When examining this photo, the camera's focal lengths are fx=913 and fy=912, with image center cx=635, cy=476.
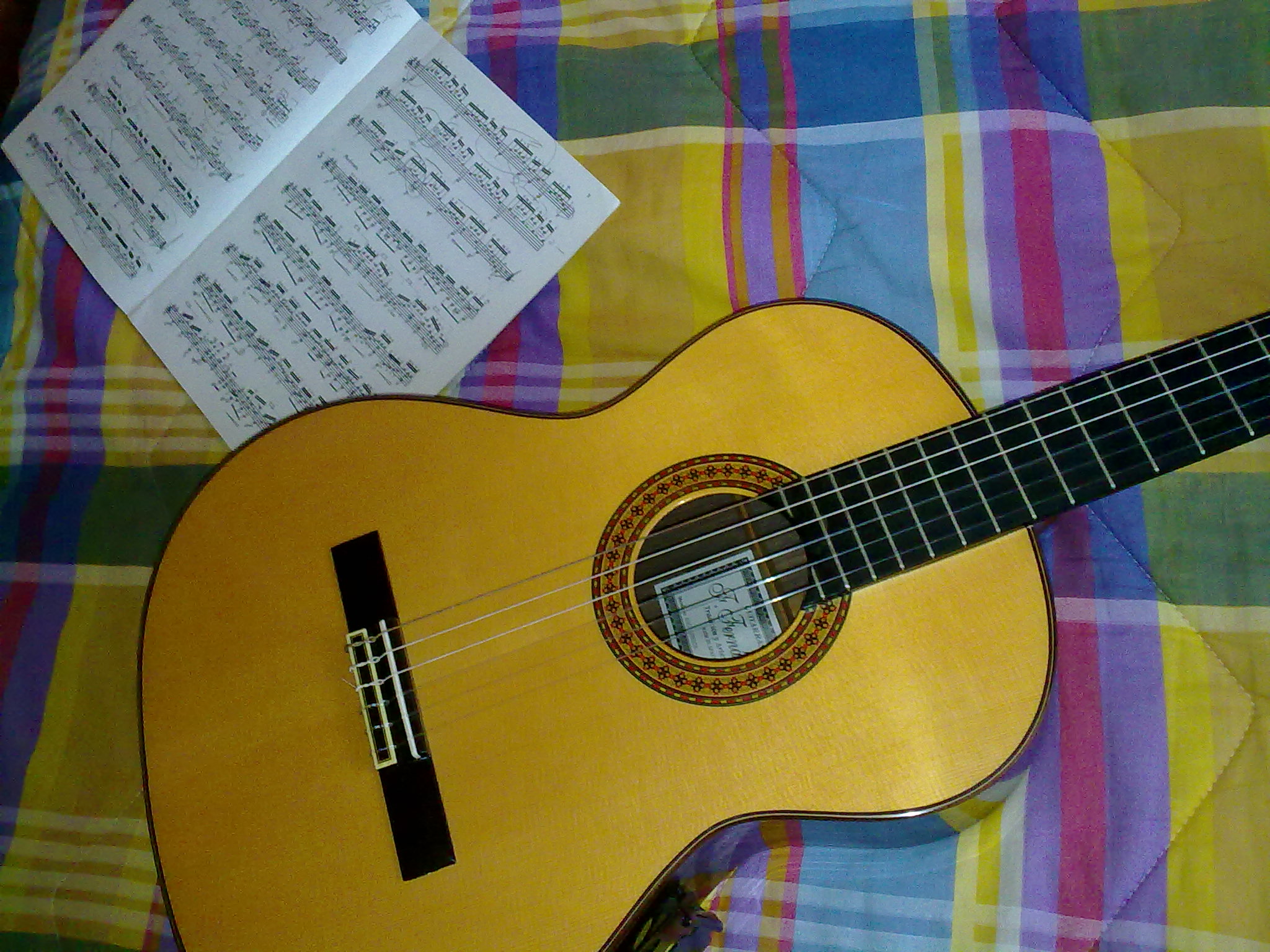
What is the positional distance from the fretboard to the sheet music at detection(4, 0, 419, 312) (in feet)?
2.37

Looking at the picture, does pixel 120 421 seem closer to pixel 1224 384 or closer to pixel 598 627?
pixel 598 627

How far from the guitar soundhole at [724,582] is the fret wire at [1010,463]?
0.57 ft

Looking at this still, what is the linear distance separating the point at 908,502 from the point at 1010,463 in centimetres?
9

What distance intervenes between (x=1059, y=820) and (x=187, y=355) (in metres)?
0.98

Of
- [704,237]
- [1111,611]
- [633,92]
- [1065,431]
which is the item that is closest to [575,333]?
[704,237]

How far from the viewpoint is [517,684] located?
0.71 meters

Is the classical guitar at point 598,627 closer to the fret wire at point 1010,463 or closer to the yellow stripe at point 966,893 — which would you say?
the fret wire at point 1010,463

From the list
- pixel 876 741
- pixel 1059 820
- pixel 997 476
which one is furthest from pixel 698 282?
pixel 1059 820

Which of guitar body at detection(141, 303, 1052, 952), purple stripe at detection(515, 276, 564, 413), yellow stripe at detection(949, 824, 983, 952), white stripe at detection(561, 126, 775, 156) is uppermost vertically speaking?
white stripe at detection(561, 126, 775, 156)

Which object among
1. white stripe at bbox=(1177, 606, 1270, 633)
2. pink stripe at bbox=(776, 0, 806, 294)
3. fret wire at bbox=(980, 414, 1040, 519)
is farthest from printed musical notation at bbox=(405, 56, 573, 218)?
white stripe at bbox=(1177, 606, 1270, 633)

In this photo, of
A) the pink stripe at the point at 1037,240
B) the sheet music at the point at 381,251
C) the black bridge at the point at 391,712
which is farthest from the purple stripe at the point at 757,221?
the black bridge at the point at 391,712

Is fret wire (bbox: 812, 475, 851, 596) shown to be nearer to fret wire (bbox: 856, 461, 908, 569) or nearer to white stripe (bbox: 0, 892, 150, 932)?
fret wire (bbox: 856, 461, 908, 569)

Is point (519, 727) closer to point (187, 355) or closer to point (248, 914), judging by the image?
point (248, 914)

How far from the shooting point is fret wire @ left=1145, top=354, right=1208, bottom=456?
2.33 feet
